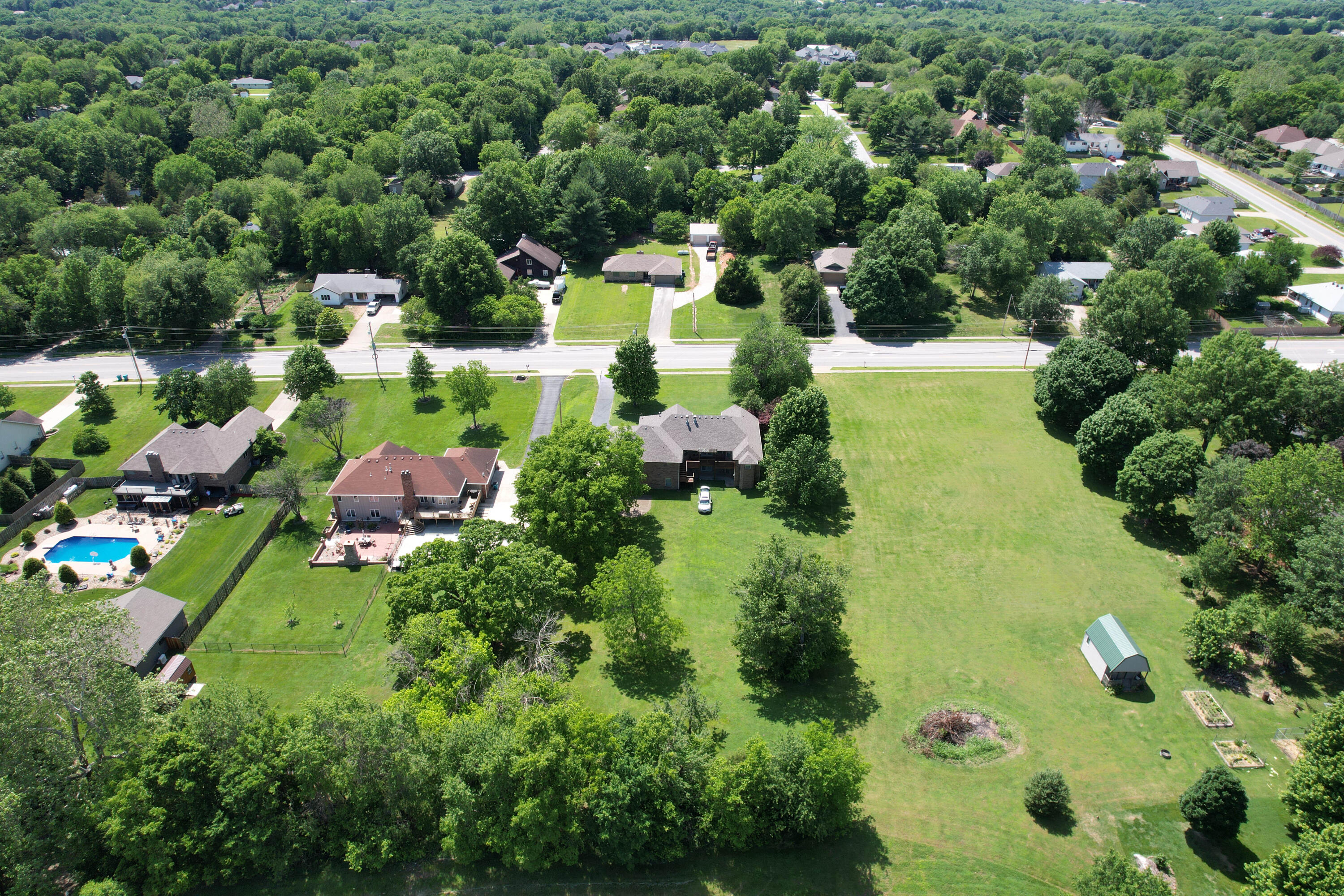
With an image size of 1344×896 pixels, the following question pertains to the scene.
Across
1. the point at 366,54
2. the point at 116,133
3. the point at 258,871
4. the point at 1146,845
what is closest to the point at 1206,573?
the point at 1146,845

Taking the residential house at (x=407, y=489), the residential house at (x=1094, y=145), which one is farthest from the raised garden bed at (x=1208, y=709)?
the residential house at (x=1094, y=145)

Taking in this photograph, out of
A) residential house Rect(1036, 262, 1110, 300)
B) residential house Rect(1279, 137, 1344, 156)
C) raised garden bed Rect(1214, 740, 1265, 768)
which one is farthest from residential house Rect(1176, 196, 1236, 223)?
raised garden bed Rect(1214, 740, 1265, 768)

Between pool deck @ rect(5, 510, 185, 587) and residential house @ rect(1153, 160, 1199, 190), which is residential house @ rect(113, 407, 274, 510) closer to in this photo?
pool deck @ rect(5, 510, 185, 587)

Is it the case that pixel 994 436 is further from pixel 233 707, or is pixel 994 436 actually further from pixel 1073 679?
pixel 233 707

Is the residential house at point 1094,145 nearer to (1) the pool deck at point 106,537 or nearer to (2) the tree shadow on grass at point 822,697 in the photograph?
(2) the tree shadow on grass at point 822,697

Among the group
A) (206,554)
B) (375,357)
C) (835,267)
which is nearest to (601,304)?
(375,357)

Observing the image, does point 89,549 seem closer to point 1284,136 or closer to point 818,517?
point 818,517
